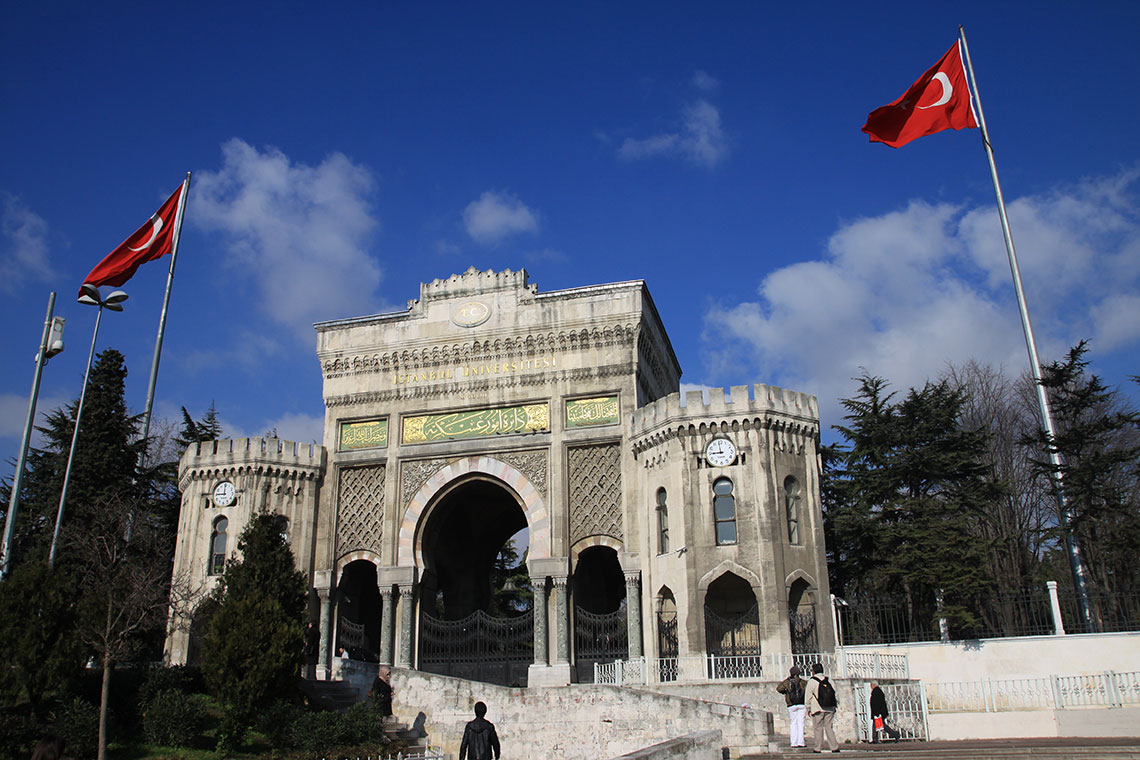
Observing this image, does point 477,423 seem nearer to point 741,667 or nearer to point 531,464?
point 531,464

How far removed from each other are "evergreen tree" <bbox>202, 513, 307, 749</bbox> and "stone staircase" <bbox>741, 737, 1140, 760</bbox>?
1017 centimetres

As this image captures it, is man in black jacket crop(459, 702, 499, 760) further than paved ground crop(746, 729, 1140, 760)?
No

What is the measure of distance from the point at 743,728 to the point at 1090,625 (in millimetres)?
8826

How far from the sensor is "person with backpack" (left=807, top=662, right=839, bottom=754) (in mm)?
15031

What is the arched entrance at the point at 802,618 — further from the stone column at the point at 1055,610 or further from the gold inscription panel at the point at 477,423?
the gold inscription panel at the point at 477,423

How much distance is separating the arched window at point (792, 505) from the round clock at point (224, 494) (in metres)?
16.2

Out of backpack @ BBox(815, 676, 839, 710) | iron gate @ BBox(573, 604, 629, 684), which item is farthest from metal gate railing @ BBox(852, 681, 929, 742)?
iron gate @ BBox(573, 604, 629, 684)

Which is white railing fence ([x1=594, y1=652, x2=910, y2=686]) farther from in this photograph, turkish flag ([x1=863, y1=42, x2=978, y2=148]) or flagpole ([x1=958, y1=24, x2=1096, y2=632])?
turkish flag ([x1=863, y1=42, x2=978, y2=148])

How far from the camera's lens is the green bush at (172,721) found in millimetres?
18391

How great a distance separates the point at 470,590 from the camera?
104ft

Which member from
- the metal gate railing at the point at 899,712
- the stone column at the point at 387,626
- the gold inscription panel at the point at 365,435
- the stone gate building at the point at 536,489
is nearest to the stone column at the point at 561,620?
the stone gate building at the point at 536,489

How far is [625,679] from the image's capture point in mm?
23219

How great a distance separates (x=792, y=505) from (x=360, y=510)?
42.4 feet

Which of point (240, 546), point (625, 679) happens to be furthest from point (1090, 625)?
point (240, 546)
